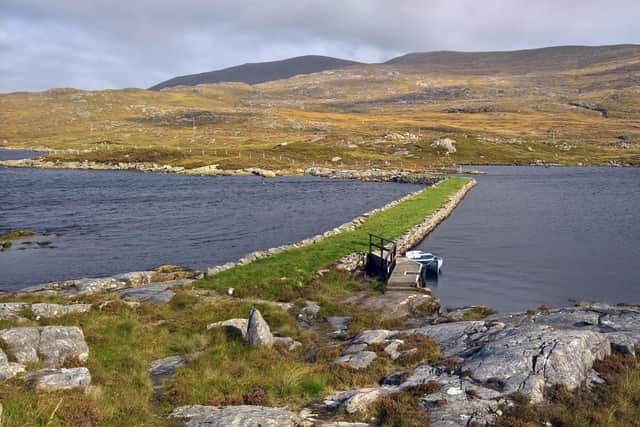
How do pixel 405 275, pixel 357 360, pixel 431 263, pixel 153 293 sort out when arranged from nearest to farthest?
pixel 357 360
pixel 153 293
pixel 405 275
pixel 431 263

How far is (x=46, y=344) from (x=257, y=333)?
6961 mm

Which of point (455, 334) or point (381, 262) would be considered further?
point (381, 262)

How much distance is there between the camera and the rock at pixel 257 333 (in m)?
19.0

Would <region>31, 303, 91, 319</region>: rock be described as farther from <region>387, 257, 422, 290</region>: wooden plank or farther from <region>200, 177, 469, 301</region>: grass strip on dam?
<region>387, 257, 422, 290</region>: wooden plank

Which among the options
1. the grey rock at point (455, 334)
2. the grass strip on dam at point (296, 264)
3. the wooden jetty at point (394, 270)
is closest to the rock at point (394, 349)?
the grey rock at point (455, 334)

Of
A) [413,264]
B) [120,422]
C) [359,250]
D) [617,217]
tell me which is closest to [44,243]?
[359,250]

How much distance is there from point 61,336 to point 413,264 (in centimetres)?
2294

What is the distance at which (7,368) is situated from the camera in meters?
14.1

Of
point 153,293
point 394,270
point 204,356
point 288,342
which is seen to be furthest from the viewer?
point 394,270

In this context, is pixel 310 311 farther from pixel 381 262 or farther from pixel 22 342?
pixel 22 342

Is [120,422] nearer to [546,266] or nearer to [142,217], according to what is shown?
[546,266]

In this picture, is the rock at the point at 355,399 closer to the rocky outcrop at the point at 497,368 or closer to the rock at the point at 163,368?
the rocky outcrop at the point at 497,368

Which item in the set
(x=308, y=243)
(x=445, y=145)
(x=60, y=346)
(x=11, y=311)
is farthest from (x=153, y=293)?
(x=445, y=145)

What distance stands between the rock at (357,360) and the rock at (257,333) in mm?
2823
